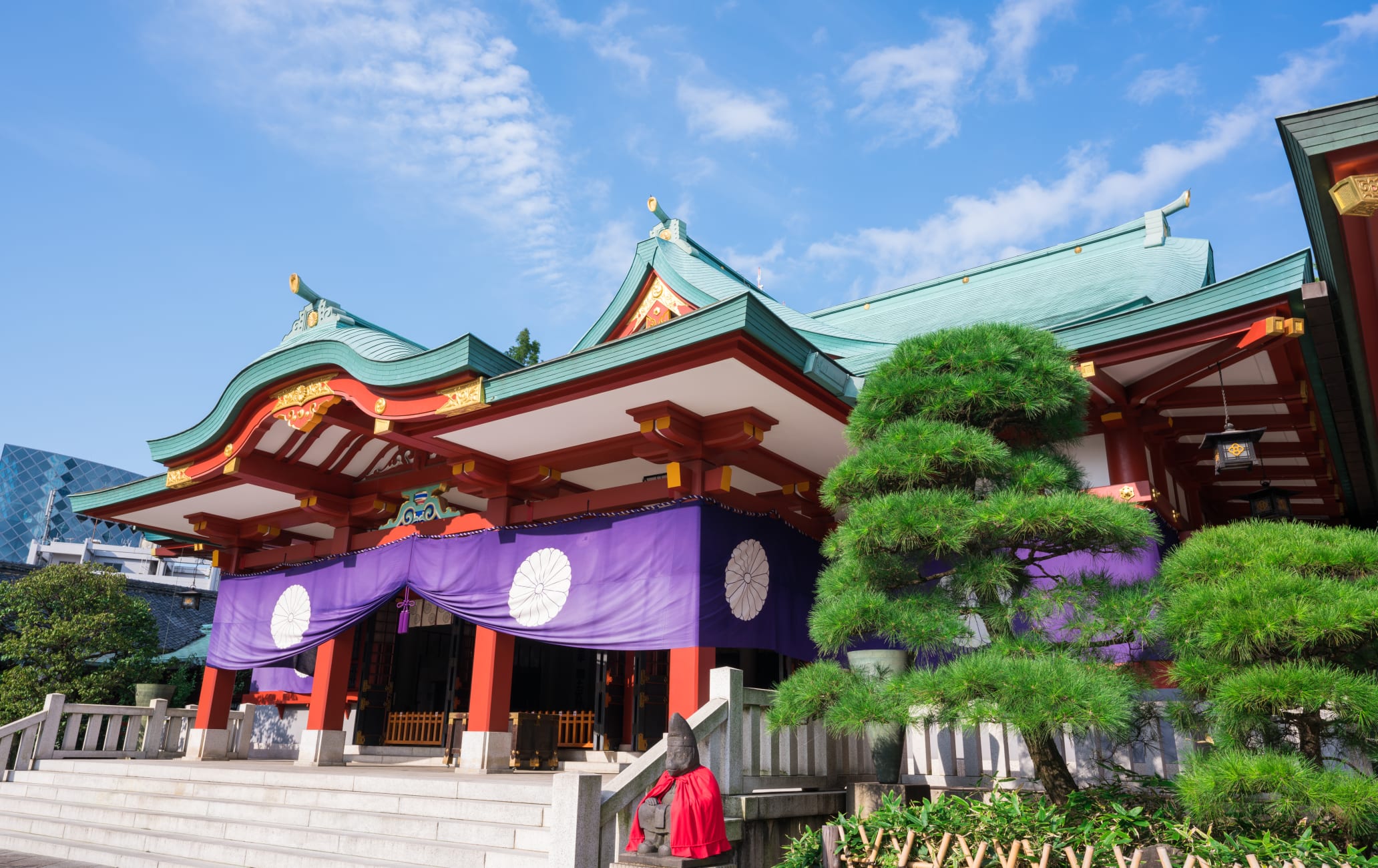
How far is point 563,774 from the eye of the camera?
5.62 m

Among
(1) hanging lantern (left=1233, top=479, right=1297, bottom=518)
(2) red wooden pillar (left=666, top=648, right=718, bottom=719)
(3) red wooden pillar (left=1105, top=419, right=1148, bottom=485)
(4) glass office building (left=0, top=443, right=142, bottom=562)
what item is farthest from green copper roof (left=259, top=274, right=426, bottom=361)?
(4) glass office building (left=0, top=443, right=142, bottom=562)

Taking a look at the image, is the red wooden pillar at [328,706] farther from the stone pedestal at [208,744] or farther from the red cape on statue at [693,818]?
the red cape on statue at [693,818]

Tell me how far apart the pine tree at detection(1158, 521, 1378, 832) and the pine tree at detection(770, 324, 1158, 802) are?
43cm

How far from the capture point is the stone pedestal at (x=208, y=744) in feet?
42.5

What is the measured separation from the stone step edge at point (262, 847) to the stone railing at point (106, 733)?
237 centimetres

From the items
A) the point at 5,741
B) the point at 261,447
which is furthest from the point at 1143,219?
the point at 5,741

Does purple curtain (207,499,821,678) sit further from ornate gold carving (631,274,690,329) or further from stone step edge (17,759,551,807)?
ornate gold carving (631,274,690,329)

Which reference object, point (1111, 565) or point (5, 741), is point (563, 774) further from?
point (5, 741)

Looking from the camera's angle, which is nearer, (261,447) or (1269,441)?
(1269,441)

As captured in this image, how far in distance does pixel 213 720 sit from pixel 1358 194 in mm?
14681

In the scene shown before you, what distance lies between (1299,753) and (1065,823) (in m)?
1.31

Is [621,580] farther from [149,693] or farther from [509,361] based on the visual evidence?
[149,693]

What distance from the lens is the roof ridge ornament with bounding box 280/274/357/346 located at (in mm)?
11547

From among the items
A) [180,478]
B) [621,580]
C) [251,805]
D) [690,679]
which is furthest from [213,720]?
[690,679]
